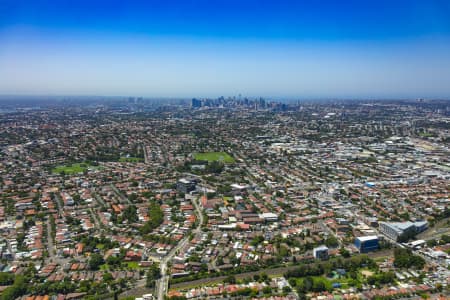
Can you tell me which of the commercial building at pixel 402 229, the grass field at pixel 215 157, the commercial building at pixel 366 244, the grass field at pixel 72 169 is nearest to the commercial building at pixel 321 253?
the commercial building at pixel 366 244

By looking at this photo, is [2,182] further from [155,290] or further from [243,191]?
[155,290]

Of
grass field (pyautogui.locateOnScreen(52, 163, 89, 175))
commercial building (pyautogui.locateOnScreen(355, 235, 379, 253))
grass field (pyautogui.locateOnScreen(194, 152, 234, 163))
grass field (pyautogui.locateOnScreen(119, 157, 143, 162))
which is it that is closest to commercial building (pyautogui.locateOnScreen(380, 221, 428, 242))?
commercial building (pyautogui.locateOnScreen(355, 235, 379, 253))

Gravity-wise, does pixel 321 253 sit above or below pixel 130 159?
above

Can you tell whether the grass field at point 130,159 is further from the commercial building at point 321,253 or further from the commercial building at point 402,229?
the commercial building at point 402,229

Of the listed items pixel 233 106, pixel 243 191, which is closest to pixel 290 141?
pixel 243 191

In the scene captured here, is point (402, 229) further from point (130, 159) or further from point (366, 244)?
point (130, 159)

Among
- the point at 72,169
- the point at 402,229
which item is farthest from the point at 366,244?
the point at 72,169

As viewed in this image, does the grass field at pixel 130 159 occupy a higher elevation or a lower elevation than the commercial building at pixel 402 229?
lower
